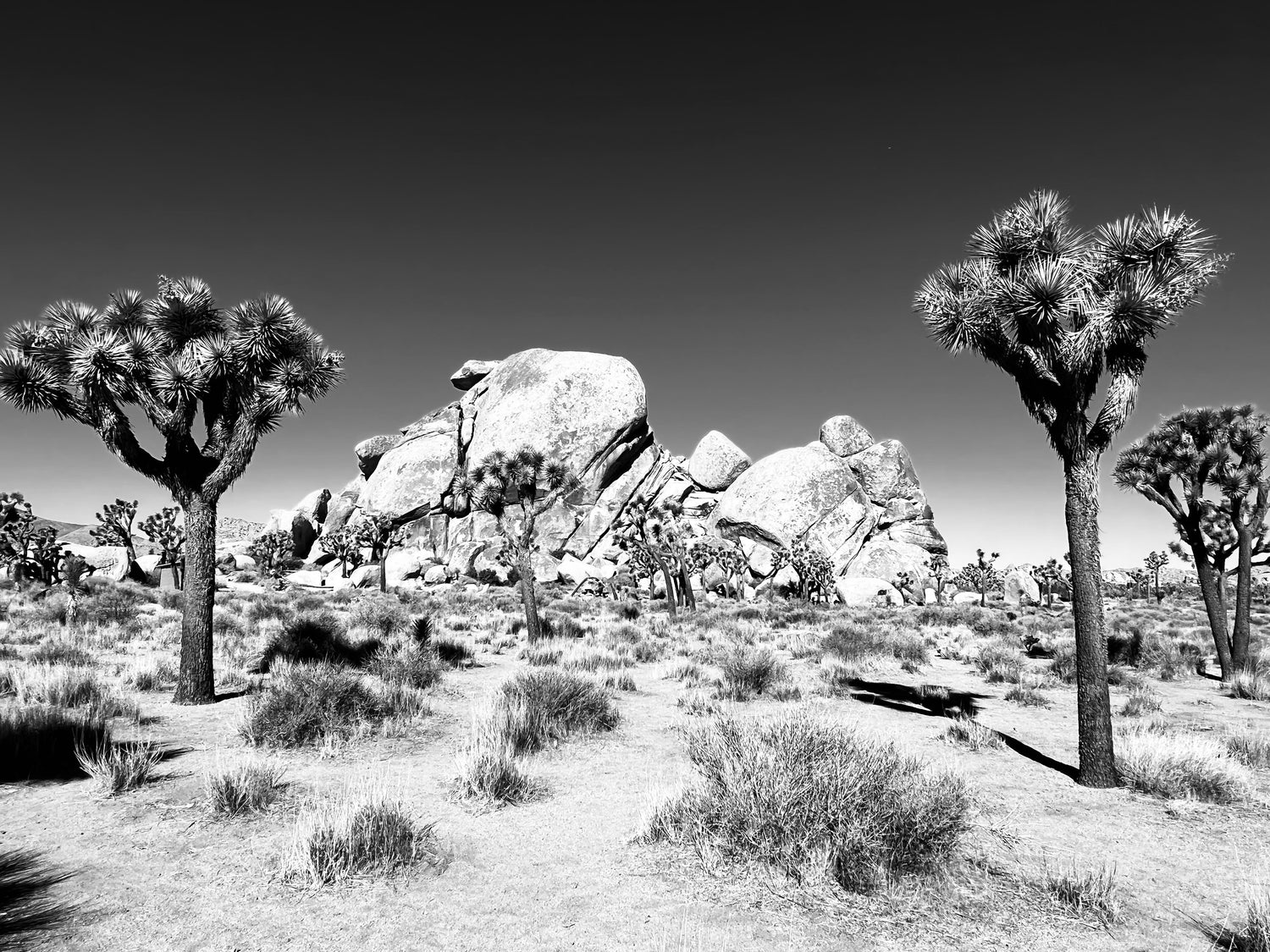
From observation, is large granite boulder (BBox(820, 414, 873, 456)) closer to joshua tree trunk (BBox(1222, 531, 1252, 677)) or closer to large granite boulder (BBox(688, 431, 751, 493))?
large granite boulder (BBox(688, 431, 751, 493))

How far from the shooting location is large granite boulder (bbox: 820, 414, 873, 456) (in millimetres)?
88625

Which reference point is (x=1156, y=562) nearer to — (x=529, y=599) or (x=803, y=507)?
(x=803, y=507)

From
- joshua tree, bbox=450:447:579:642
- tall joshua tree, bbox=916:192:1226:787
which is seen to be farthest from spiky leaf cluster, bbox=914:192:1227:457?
joshua tree, bbox=450:447:579:642

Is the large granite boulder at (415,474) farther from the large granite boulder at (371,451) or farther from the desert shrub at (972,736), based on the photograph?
the desert shrub at (972,736)

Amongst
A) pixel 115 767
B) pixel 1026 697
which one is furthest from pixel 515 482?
pixel 115 767

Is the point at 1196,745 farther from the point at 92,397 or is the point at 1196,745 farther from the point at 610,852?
the point at 92,397

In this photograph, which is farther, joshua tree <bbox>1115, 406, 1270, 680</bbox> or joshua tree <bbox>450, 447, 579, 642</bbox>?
joshua tree <bbox>450, 447, 579, 642</bbox>

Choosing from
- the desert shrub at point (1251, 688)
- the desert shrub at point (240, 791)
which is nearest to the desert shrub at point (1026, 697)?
the desert shrub at point (1251, 688)

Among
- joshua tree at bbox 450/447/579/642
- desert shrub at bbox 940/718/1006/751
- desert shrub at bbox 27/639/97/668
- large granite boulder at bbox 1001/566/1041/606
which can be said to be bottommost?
large granite boulder at bbox 1001/566/1041/606

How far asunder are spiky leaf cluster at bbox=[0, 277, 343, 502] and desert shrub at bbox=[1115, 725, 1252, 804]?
14.9 meters

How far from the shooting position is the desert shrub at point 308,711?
28.7 ft

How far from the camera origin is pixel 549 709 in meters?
A: 10.0

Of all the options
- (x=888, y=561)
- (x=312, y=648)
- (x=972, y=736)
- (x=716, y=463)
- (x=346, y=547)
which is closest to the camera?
(x=972, y=736)

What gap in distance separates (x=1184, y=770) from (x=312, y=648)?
53.4 ft
